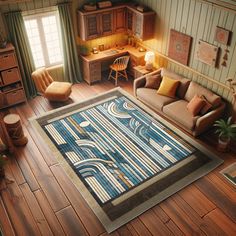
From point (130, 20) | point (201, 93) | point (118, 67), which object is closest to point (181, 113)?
point (201, 93)

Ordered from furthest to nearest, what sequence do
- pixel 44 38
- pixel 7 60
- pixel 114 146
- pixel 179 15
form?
pixel 44 38
pixel 179 15
pixel 7 60
pixel 114 146

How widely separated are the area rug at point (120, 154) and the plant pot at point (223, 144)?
24 cm

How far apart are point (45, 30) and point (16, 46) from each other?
97 cm

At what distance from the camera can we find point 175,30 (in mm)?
7125

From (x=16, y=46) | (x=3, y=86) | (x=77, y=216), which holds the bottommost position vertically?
(x=77, y=216)

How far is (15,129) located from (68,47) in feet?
9.92

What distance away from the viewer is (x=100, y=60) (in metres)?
8.26

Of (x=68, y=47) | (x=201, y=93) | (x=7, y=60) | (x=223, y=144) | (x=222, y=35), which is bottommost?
(x=223, y=144)

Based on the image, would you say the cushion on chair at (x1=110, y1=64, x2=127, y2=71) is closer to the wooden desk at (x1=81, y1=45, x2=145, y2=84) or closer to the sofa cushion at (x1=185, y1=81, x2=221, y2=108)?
the wooden desk at (x1=81, y1=45, x2=145, y2=84)

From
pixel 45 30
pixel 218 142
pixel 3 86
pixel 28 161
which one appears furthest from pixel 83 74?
pixel 218 142

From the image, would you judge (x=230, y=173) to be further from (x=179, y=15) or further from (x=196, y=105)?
(x=179, y=15)

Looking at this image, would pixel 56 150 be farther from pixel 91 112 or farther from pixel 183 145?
pixel 183 145

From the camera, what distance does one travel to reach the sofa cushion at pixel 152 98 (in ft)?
22.9

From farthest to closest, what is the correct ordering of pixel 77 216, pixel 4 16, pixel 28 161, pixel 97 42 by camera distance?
pixel 97 42 < pixel 4 16 < pixel 28 161 < pixel 77 216
